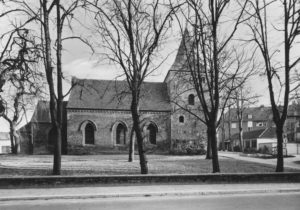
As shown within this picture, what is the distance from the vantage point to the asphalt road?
9578 millimetres

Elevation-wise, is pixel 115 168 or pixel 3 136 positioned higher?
pixel 3 136

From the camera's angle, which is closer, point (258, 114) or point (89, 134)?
point (89, 134)

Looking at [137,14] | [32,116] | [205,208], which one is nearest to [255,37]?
[137,14]

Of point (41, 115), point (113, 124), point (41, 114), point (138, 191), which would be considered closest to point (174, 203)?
point (138, 191)

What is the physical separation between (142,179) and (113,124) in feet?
96.7

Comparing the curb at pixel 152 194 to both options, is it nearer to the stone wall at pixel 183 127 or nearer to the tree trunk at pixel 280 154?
the tree trunk at pixel 280 154

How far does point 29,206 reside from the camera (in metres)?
10.0

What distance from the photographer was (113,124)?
140 feet

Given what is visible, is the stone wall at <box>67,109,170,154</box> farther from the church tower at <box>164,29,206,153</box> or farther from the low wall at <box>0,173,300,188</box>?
the low wall at <box>0,173,300,188</box>

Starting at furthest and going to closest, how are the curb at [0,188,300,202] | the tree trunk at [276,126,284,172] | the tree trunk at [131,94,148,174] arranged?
1. the tree trunk at [276,126,284,172]
2. the tree trunk at [131,94,148,174]
3. the curb at [0,188,300,202]

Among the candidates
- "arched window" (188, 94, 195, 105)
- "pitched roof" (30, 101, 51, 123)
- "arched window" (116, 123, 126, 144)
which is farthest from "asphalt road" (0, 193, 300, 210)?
"pitched roof" (30, 101, 51, 123)

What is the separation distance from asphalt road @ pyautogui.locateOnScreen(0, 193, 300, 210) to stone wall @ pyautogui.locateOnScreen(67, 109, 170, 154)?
98.2 ft

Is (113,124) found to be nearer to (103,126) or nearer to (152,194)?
(103,126)

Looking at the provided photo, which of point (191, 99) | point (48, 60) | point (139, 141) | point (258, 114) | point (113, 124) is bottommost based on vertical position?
point (139, 141)
